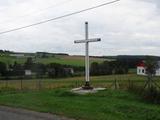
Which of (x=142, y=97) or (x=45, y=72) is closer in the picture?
(x=142, y=97)

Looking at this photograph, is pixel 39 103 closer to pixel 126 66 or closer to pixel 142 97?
pixel 142 97

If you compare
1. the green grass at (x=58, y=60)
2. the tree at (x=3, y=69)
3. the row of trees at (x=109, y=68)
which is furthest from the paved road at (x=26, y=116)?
the row of trees at (x=109, y=68)

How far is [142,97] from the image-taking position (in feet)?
75.0

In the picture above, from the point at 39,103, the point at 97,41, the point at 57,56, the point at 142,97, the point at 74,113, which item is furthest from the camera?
the point at 57,56

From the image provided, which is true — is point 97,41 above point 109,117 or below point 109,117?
above

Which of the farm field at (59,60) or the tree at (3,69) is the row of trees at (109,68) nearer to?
the farm field at (59,60)

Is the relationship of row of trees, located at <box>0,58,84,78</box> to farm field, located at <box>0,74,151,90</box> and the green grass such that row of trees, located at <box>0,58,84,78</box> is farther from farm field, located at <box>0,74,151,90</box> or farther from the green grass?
farm field, located at <box>0,74,151,90</box>

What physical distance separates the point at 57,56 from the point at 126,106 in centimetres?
6186

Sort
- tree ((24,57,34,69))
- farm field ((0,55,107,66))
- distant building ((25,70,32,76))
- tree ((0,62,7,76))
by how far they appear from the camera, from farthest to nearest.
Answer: distant building ((25,70,32,76)) → tree ((24,57,34,69)) → farm field ((0,55,107,66)) → tree ((0,62,7,76))

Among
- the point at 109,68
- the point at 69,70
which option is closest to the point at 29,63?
the point at 69,70

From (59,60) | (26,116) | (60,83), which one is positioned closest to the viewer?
(26,116)

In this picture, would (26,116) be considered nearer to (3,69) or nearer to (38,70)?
(3,69)

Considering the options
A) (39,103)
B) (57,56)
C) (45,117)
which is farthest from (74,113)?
(57,56)

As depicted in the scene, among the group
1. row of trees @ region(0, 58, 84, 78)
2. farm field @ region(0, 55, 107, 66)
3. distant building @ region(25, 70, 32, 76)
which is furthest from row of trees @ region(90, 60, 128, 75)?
distant building @ region(25, 70, 32, 76)
